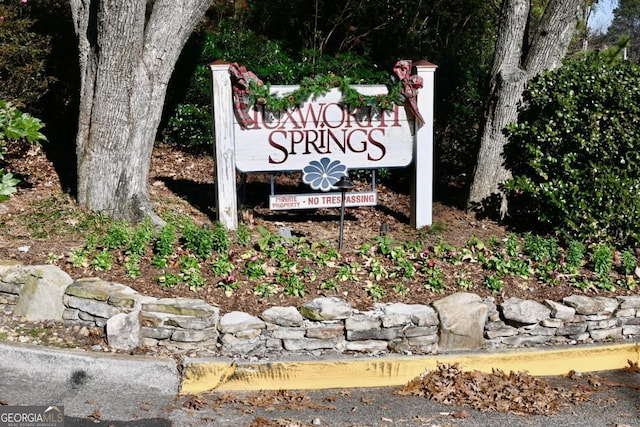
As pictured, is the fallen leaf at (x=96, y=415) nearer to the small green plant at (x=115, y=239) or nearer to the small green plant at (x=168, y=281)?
the small green plant at (x=168, y=281)

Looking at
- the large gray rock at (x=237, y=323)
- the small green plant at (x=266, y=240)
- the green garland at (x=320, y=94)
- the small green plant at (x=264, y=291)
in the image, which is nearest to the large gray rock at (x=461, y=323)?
the small green plant at (x=264, y=291)

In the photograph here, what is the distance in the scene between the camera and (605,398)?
5.36m

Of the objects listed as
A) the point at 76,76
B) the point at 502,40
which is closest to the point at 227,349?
the point at 502,40

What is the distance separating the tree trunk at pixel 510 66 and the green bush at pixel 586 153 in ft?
0.54

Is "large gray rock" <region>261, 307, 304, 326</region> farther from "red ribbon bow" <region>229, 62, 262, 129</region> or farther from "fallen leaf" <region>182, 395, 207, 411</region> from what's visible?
"red ribbon bow" <region>229, 62, 262, 129</region>

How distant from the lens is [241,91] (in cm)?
674

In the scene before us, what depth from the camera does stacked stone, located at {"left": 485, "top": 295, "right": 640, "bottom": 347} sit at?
590cm

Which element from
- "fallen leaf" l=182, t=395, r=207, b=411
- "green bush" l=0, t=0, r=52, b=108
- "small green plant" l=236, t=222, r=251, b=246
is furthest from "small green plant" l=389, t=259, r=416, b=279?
"green bush" l=0, t=0, r=52, b=108

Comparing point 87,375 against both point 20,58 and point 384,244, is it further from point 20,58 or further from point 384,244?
point 20,58

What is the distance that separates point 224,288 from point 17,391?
5.50 feet

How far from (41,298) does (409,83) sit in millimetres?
3669

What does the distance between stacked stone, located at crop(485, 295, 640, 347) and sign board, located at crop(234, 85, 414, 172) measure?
1.95 m

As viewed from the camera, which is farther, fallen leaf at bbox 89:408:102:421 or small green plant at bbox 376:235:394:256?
small green plant at bbox 376:235:394:256

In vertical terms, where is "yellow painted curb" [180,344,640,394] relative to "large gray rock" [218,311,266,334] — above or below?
below
